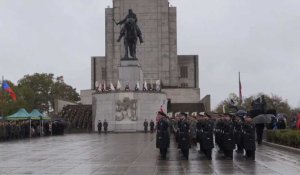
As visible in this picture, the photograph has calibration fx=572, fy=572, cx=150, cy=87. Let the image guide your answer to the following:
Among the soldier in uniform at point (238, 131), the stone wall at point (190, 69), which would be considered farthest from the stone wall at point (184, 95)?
the soldier in uniform at point (238, 131)

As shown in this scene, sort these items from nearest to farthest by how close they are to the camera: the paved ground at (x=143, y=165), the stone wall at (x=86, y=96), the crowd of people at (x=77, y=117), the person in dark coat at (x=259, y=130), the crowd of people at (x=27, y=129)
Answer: the paved ground at (x=143, y=165) < the person in dark coat at (x=259, y=130) < the crowd of people at (x=27, y=129) < the crowd of people at (x=77, y=117) < the stone wall at (x=86, y=96)

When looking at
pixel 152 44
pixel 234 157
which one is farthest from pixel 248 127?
pixel 152 44

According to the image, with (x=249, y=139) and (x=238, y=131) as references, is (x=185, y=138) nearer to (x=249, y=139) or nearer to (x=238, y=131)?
(x=238, y=131)

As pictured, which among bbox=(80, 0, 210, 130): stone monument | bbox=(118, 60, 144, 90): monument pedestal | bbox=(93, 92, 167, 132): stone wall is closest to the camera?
bbox=(93, 92, 167, 132): stone wall

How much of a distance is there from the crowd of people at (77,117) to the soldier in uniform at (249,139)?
38488 mm

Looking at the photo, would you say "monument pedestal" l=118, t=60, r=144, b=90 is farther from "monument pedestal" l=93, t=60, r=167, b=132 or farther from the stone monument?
the stone monument

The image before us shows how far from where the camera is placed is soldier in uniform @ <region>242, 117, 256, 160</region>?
66.1 ft

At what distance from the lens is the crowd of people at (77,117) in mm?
59841

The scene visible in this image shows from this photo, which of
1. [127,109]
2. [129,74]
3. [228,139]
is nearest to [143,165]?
[228,139]

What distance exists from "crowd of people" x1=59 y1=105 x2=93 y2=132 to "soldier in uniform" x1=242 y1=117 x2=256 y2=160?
126 ft

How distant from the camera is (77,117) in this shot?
61875 mm

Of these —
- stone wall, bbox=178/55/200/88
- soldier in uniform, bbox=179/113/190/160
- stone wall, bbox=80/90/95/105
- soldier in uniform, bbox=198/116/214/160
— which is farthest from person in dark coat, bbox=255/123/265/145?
stone wall, bbox=178/55/200/88

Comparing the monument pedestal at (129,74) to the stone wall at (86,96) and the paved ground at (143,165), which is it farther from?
the paved ground at (143,165)

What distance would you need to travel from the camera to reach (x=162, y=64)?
88062mm
